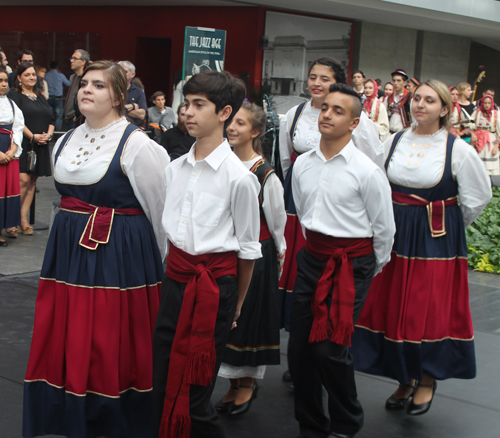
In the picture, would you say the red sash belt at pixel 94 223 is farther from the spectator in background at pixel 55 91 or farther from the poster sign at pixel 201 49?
the spectator in background at pixel 55 91

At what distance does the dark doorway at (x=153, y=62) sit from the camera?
1983 cm

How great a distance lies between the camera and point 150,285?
3355 mm

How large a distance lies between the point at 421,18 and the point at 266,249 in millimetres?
17505

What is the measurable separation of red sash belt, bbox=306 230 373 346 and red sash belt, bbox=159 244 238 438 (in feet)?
2.29

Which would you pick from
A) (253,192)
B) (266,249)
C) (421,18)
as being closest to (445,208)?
(266,249)

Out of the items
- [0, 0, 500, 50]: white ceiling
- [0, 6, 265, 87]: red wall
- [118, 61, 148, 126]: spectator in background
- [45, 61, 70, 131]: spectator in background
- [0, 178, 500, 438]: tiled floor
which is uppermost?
[0, 0, 500, 50]: white ceiling

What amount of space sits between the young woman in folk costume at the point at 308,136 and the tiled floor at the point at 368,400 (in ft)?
2.16

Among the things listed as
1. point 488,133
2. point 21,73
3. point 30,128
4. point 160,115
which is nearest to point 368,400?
point 30,128

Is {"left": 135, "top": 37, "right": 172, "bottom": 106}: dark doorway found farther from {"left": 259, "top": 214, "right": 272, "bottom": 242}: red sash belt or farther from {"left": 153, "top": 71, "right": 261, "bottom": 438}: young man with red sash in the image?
{"left": 153, "top": 71, "right": 261, "bottom": 438}: young man with red sash

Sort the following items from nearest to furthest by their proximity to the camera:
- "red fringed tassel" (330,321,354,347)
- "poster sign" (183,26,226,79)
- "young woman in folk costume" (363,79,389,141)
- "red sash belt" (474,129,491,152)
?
"red fringed tassel" (330,321,354,347)
"poster sign" (183,26,226,79)
"young woman in folk costume" (363,79,389,141)
"red sash belt" (474,129,491,152)

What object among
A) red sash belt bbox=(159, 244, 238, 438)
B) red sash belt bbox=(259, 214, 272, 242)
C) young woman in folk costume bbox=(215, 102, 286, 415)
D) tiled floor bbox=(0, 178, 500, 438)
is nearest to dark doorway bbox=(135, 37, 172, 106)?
tiled floor bbox=(0, 178, 500, 438)

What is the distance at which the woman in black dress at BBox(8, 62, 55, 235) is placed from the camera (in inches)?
313

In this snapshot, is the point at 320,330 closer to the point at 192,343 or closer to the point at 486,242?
the point at 192,343

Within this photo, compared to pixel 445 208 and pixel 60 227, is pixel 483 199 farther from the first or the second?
pixel 60 227
